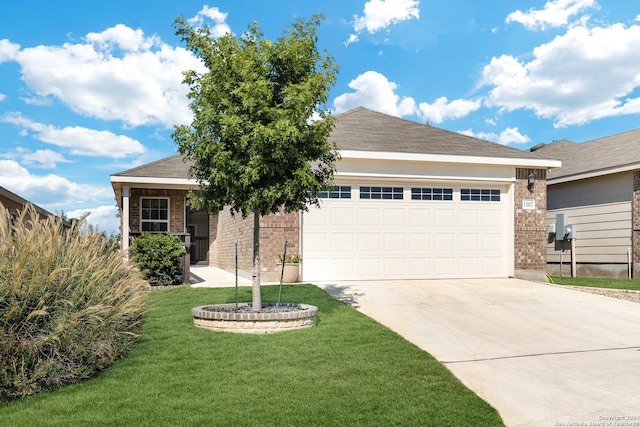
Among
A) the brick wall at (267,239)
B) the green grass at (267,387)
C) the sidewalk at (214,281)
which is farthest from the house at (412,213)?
the green grass at (267,387)

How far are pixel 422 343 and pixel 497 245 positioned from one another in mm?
7446

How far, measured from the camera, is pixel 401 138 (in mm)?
13703

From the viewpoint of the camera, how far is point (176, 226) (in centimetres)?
1571

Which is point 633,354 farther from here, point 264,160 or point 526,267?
point 526,267

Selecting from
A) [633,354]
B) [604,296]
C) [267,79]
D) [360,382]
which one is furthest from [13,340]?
[604,296]

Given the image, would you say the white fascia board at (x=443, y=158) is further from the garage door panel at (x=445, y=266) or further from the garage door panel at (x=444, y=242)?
the garage door panel at (x=445, y=266)

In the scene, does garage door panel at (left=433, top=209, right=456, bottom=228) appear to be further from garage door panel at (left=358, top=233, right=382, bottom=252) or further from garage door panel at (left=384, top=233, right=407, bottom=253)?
garage door panel at (left=358, top=233, right=382, bottom=252)

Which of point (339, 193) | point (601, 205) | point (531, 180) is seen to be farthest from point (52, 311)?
point (601, 205)

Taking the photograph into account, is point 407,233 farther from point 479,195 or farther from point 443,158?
point 479,195

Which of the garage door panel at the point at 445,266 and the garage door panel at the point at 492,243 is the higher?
the garage door panel at the point at 492,243

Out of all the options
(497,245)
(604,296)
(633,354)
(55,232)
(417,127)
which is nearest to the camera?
(55,232)

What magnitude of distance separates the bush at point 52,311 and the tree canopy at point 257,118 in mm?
2016

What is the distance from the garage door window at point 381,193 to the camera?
12.7m

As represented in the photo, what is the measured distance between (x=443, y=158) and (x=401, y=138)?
1.37 meters
